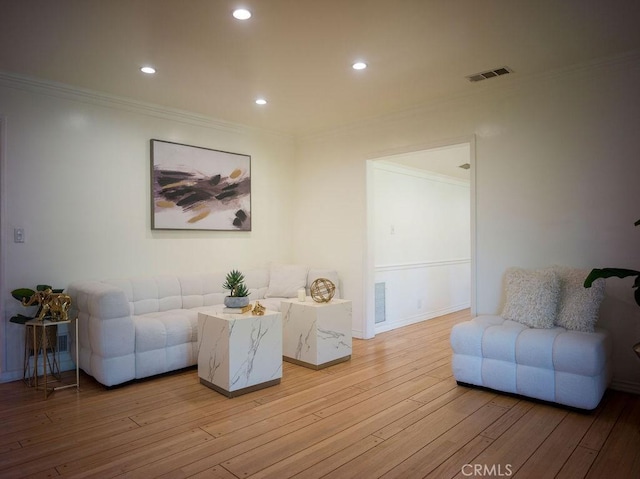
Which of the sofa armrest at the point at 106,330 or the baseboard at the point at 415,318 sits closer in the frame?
the sofa armrest at the point at 106,330

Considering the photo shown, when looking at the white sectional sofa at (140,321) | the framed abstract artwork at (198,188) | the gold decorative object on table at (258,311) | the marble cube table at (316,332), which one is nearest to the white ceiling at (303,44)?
Result: the framed abstract artwork at (198,188)

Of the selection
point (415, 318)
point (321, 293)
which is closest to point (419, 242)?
point (415, 318)

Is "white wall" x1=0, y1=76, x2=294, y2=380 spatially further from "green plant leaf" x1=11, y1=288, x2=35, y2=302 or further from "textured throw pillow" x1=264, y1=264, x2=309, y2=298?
"textured throw pillow" x1=264, y1=264, x2=309, y2=298

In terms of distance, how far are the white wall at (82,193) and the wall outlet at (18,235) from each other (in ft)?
0.11

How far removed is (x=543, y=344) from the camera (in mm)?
3148

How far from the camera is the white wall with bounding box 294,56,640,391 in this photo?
136 inches

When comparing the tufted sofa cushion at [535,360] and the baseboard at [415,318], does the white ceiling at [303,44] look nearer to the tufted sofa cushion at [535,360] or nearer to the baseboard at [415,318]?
the tufted sofa cushion at [535,360]

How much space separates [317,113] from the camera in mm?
5004

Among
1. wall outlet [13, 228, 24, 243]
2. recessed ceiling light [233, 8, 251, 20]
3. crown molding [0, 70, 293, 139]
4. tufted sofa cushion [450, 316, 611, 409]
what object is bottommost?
tufted sofa cushion [450, 316, 611, 409]

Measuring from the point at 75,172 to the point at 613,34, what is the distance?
4608 millimetres

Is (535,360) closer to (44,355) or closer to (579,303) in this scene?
(579,303)

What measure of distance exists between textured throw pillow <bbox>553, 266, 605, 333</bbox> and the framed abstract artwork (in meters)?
3.58

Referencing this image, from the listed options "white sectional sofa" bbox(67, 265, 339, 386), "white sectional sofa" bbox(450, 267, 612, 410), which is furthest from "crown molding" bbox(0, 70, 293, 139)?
"white sectional sofa" bbox(450, 267, 612, 410)

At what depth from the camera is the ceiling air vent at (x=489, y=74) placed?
148 inches
